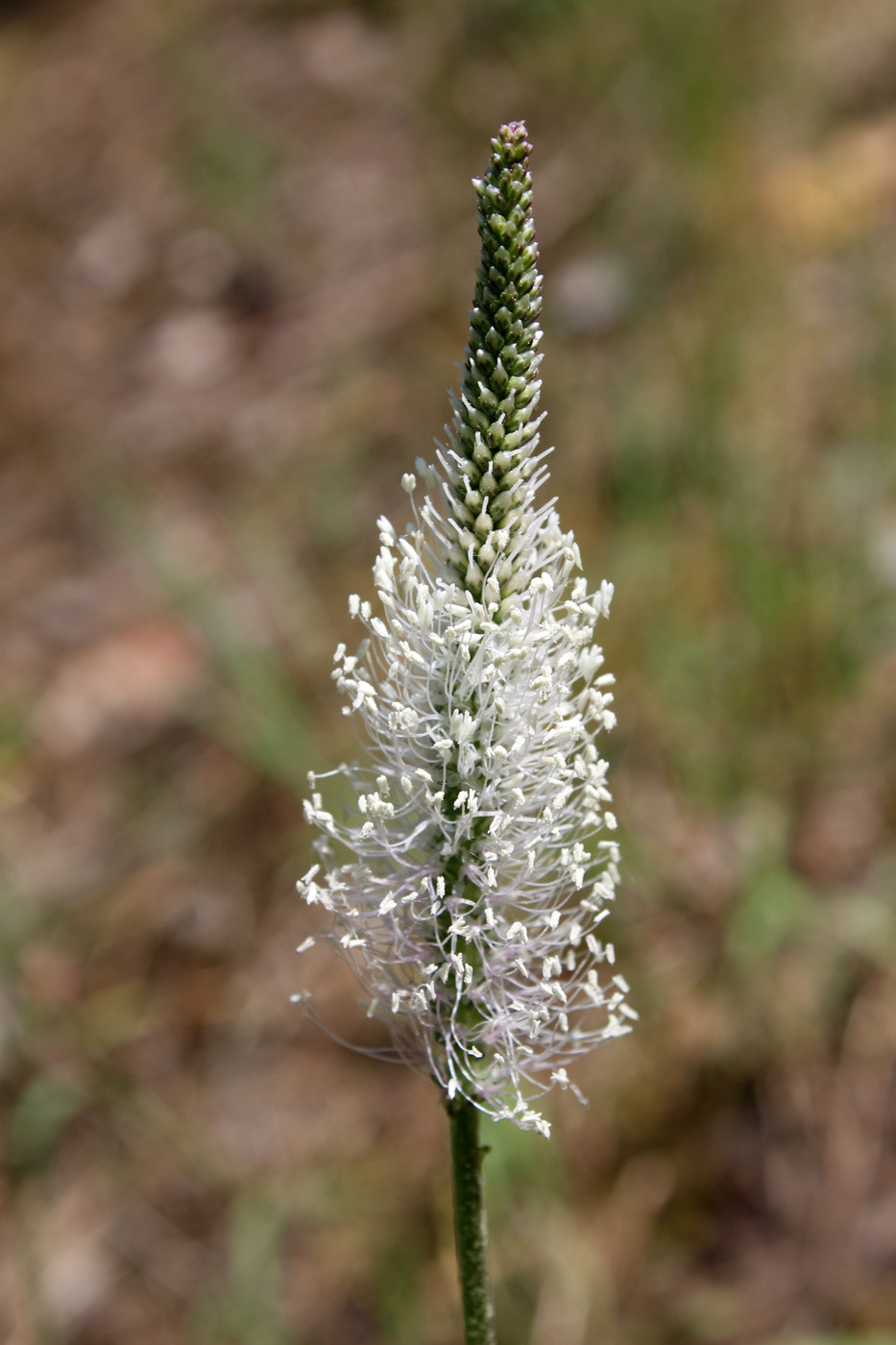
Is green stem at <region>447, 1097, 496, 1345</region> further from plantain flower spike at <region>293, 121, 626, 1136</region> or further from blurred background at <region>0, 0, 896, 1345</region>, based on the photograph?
blurred background at <region>0, 0, 896, 1345</region>

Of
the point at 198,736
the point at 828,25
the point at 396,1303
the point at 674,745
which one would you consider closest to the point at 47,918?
the point at 198,736

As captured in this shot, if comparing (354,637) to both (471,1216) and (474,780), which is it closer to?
(474,780)

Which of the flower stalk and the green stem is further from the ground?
the flower stalk

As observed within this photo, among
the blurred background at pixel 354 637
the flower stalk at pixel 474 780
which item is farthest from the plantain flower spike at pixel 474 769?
the blurred background at pixel 354 637

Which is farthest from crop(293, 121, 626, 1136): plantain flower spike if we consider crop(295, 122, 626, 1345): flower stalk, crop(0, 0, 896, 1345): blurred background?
crop(0, 0, 896, 1345): blurred background

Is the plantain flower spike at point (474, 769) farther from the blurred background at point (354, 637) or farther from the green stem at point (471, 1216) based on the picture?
the blurred background at point (354, 637)

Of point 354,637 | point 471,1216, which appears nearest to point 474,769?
point 471,1216
